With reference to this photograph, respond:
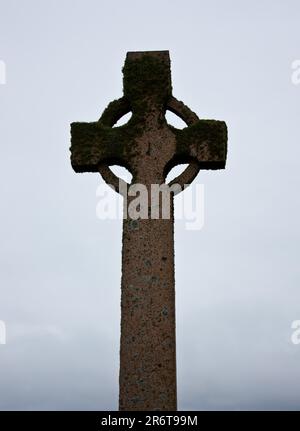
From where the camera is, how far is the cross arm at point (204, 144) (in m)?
5.82

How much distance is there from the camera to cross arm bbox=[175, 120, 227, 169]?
19.1ft

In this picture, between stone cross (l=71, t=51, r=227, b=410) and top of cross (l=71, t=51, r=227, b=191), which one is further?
top of cross (l=71, t=51, r=227, b=191)

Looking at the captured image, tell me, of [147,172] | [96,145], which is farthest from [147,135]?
[96,145]

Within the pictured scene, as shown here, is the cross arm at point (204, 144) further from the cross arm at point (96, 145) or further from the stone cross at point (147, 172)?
the cross arm at point (96, 145)

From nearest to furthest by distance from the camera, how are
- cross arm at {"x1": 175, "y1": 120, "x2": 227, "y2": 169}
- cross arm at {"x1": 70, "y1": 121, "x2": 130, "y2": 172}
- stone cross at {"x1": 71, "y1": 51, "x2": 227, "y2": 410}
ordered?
stone cross at {"x1": 71, "y1": 51, "x2": 227, "y2": 410} < cross arm at {"x1": 175, "y1": 120, "x2": 227, "y2": 169} < cross arm at {"x1": 70, "y1": 121, "x2": 130, "y2": 172}

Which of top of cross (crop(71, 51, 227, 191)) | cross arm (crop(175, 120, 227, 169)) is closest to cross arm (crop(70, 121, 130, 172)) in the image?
top of cross (crop(71, 51, 227, 191))

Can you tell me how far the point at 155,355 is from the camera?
5195mm

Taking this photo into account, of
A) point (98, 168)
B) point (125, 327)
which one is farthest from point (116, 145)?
point (125, 327)

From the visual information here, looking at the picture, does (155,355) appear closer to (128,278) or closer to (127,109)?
(128,278)

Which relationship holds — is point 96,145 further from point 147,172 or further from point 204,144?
point 204,144

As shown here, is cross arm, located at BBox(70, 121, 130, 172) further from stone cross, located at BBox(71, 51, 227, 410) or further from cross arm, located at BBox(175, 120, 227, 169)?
cross arm, located at BBox(175, 120, 227, 169)

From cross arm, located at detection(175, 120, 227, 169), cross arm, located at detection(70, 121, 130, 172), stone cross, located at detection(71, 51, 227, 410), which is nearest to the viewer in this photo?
stone cross, located at detection(71, 51, 227, 410)

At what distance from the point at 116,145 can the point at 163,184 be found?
58 cm
